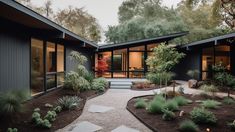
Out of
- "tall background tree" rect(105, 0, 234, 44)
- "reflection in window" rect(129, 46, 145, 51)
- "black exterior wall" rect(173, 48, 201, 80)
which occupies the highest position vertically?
"tall background tree" rect(105, 0, 234, 44)

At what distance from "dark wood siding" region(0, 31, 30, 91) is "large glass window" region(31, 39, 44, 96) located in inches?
14.7

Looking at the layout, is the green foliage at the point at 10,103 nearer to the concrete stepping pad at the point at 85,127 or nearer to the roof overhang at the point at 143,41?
the concrete stepping pad at the point at 85,127

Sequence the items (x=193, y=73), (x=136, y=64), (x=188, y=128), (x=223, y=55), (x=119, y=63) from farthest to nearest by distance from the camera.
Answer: (x=119, y=63) < (x=136, y=64) < (x=223, y=55) < (x=193, y=73) < (x=188, y=128)

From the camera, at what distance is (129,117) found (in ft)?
20.3

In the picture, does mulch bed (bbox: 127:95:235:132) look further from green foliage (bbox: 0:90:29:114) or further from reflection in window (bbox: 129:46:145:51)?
reflection in window (bbox: 129:46:145:51)

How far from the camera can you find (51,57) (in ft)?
31.1

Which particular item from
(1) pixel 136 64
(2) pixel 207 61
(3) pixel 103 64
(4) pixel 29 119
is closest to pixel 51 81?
(4) pixel 29 119

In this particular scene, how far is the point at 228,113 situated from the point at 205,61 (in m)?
8.91

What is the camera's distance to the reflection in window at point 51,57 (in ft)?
29.9

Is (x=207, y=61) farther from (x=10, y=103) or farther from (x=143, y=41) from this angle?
(x=10, y=103)

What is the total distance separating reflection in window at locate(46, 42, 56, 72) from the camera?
9.12 m

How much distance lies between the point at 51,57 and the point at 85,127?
5195mm

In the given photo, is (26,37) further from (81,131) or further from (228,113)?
(228,113)

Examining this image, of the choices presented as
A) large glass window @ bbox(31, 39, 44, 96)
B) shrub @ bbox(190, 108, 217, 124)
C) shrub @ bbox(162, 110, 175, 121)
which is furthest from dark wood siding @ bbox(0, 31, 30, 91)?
shrub @ bbox(190, 108, 217, 124)
